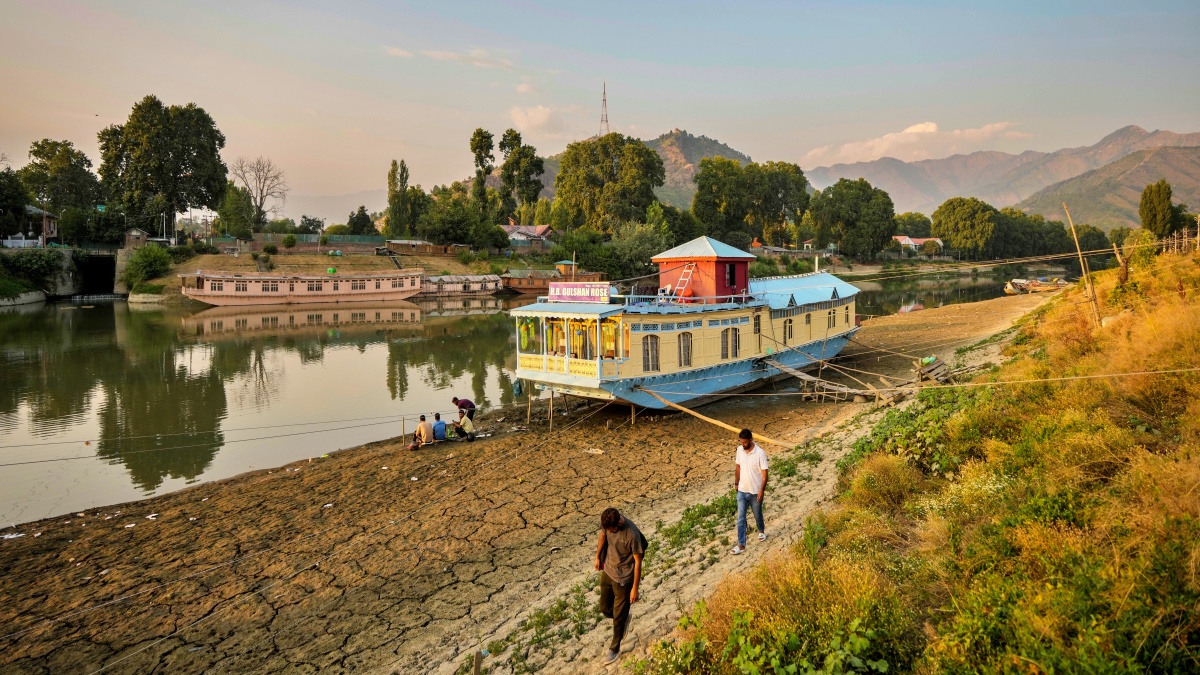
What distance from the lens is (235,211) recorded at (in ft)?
256

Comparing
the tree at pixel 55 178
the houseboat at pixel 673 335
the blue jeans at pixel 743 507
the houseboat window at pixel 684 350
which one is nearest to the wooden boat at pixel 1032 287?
the houseboat at pixel 673 335

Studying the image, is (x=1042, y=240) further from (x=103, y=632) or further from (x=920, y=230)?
(x=103, y=632)

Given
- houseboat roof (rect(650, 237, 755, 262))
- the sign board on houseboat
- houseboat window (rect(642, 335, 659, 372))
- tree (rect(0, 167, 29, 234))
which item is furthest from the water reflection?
tree (rect(0, 167, 29, 234))

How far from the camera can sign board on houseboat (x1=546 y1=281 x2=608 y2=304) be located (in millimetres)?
18797

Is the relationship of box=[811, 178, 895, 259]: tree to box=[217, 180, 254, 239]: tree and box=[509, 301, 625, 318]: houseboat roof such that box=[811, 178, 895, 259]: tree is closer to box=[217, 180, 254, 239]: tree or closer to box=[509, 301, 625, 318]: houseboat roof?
box=[217, 180, 254, 239]: tree

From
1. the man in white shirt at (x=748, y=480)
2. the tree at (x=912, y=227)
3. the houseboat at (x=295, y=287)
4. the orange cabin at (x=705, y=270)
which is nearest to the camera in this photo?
the man in white shirt at (x=748, y=480)

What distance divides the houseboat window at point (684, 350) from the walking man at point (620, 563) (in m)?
13.3

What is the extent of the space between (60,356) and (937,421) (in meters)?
39.2

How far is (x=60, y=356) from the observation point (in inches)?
1222

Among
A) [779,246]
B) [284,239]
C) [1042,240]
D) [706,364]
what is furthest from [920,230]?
[706,364]

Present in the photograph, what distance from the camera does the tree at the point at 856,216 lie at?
98562 mm

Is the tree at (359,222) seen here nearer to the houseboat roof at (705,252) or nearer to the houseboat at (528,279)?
the houseboat at (528,279)

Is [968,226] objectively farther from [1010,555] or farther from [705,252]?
[1010,555]

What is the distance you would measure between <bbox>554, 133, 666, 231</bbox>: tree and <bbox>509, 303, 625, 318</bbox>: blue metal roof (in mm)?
62339
